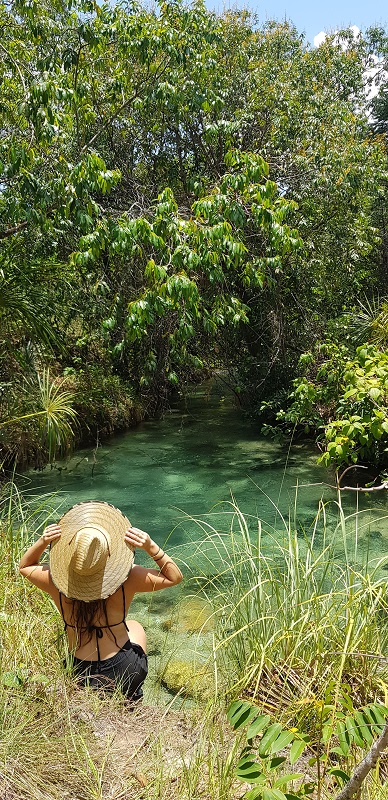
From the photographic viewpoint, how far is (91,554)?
301 centimetres

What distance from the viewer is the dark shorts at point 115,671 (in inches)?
124

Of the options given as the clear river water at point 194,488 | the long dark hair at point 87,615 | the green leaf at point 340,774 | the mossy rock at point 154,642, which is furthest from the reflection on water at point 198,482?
the green leaf at point 340,774

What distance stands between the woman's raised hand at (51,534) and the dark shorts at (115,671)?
57 centimetres

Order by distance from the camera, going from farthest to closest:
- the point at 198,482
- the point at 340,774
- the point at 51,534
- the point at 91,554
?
the point at 198,482, the point at 51,534, the point at 91,554, the point at 340,774

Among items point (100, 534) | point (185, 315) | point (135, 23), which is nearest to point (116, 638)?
point (100, 534)

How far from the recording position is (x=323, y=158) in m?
11.4

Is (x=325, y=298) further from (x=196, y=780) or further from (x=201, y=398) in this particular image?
(x=196, y=780)

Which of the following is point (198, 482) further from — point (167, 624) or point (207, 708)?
point (207, 708)

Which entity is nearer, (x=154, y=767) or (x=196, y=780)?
(x=196, y=780)

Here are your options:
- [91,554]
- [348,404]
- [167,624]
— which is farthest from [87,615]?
[348,404]

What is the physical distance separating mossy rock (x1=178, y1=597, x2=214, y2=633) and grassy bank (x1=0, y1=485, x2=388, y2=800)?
3.06 ft

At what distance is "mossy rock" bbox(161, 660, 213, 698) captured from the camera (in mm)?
3390

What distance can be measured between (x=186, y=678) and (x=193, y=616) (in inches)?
41.1

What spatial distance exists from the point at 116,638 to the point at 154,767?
908mm
